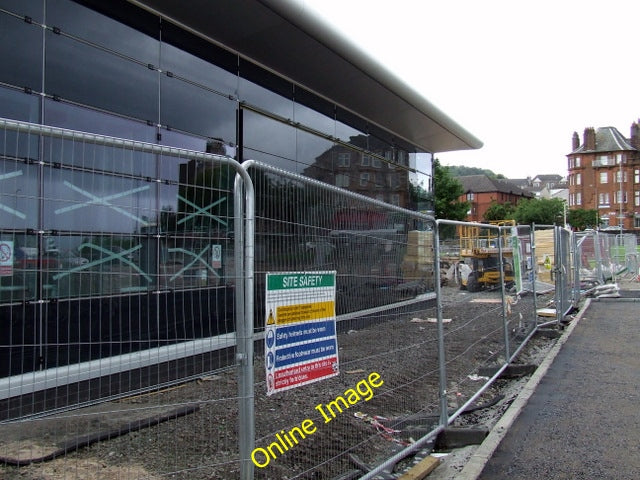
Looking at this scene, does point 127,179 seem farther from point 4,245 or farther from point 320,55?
point 320,55

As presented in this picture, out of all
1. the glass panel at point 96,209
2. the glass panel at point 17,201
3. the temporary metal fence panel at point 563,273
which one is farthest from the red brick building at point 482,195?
the glass panel at point 96,209

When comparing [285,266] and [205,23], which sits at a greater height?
[205,23]

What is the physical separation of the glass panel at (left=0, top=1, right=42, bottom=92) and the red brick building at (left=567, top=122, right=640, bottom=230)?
326ft

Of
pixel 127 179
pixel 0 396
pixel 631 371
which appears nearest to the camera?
pixel 0 396

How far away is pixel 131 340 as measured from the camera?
2541 mm

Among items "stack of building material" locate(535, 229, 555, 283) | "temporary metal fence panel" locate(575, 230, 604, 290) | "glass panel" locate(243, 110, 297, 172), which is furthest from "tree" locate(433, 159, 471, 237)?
"glass panel" locate(243, 110, 297, 172)

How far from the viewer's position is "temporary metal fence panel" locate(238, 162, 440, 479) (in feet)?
9.99

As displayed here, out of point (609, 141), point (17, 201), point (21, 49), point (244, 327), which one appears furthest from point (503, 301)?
point (609, 141)

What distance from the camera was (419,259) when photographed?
499cm

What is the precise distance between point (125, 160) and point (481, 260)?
5.32m

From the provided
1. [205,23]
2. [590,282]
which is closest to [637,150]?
[590,282]

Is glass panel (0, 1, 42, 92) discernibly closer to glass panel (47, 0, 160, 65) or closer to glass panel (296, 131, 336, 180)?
glass panel (47, 0, 160, 65)

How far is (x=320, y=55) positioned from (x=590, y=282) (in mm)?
14488

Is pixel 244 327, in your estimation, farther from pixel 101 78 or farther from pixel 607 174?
pixel 607 174
